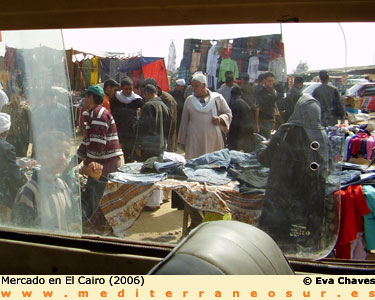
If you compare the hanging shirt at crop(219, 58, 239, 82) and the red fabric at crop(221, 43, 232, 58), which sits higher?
the red fabric at crop(221, 43, 232, 58)

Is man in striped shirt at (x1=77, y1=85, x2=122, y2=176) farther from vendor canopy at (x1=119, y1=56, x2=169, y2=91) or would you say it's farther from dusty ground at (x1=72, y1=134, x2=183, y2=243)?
vendor canopy at (x1=119, y1=56, x2=169, y2=91)

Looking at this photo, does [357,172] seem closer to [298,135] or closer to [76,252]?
[298,135]

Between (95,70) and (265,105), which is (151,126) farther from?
(265,105)

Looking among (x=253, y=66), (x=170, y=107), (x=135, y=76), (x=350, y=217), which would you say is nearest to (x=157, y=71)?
(x=135, y=76)

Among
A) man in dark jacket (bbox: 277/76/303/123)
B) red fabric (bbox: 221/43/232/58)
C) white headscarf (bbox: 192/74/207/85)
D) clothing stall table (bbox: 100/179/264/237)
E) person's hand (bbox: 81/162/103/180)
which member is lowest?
clothing stall table (bbox: 100/179/264/237)

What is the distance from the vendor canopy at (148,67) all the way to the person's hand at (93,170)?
0.69 m

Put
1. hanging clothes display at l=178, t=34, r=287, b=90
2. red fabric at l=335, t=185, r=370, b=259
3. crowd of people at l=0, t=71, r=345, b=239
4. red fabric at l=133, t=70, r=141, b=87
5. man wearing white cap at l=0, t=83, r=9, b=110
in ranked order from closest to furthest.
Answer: hanging clothes display at l=178, t=34, r=287, b=90 < crowd of people at l=0, t=71, r=345, b=239 < man wearing white cap at l=0, t=83, r=9, b=110 < red fabric at l=133, t=70, r=141, b=87 < red fabric at l=335, t=185, r=370, b=259

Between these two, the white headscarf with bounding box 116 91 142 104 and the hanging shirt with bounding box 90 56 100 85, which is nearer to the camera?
the hanging shirt with bounding box 90 56 100 85

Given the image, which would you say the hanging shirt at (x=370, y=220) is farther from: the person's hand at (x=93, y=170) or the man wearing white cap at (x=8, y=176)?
the man wearing white cap at (x=8, y=176)

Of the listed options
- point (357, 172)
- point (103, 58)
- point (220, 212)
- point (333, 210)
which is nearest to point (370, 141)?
point (357, 172)

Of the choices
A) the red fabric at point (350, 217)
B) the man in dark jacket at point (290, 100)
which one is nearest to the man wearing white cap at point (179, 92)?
the man in dark jacket at point (290, 100)

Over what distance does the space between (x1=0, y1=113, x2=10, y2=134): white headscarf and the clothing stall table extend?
2.49ft

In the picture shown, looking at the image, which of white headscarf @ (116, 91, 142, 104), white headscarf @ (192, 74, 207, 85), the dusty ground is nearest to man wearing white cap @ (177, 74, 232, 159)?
white headscarf @ (192, 74, 207, 85)

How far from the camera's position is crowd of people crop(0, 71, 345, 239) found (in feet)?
6.70
